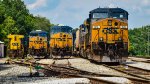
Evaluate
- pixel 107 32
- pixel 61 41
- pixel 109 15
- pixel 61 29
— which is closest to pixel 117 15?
pixel 109 15

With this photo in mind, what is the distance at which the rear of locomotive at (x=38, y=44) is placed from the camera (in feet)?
137

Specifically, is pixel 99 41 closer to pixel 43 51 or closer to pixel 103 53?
pixel 103 53

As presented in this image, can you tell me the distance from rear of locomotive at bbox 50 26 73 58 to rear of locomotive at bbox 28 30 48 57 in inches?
79.6

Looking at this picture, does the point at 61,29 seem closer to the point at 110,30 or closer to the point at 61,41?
the point at 61,41

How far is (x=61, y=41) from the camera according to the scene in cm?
3994

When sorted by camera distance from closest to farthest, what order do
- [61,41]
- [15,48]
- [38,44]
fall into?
[61,41], [38,44], [15,48]

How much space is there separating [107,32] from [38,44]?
1785cm

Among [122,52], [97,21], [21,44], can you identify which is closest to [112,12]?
[97,21]

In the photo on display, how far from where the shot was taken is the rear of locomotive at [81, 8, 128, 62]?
82.0ft

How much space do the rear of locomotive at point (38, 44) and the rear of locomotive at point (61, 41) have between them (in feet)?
6.64

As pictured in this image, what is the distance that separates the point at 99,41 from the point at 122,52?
1.67m

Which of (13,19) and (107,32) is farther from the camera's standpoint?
(13,19)

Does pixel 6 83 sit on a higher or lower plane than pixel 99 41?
lower

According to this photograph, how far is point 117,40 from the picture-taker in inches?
1005
